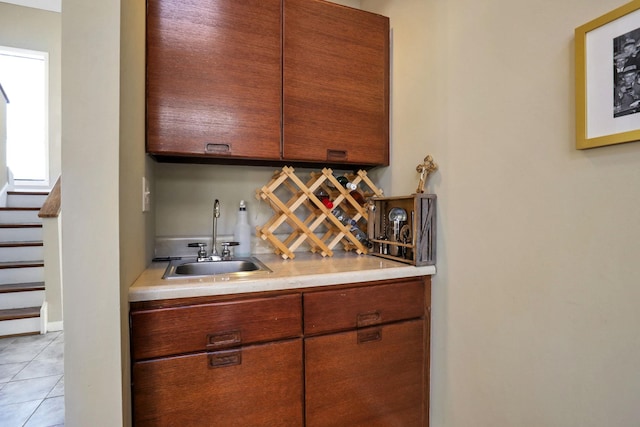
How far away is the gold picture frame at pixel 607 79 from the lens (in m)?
0.74

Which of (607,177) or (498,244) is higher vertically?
(607,177)

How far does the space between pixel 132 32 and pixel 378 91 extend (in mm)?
1099

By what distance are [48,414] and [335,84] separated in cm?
229

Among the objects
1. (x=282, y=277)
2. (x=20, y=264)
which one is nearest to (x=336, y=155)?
(x=282, y=277)

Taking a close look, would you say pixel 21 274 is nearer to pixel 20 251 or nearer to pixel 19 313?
pixel 20 251

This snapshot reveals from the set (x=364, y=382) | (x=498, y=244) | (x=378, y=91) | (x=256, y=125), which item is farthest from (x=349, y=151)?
(x=364, y=382)

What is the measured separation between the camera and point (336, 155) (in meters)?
1.54

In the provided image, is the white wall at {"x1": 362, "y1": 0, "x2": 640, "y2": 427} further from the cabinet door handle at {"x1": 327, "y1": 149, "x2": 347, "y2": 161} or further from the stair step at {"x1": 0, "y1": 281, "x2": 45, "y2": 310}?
the stair step at {"x1": 0, "y1": 281, "x2": 45, "y2": 310}

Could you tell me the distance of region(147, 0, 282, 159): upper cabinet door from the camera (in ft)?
4.09

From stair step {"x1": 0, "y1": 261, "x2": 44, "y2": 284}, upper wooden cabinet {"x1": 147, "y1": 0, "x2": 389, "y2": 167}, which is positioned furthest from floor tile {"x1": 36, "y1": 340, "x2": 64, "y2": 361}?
upper wooden cabinet {"x1": 147, "y1": 0, "x2": 389, "y2": 167}

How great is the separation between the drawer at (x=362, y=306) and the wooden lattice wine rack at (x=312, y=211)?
1.38 feet

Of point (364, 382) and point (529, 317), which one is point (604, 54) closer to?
point (529, 317)

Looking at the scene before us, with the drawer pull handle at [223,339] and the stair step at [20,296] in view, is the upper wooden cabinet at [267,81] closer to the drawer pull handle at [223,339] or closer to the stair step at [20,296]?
the drawer pull handle at [223,339]

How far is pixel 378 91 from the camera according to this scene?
63.3 inches
